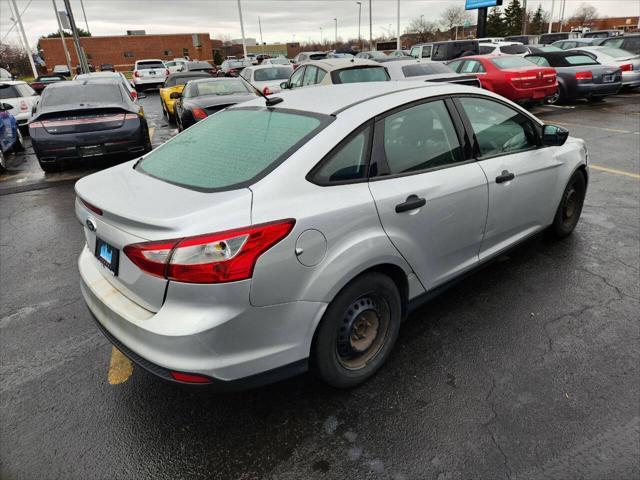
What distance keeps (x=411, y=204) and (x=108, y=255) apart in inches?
64.4

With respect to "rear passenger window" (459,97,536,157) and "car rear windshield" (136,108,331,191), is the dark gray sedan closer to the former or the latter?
"rear passenger window" (459,97,536,157)

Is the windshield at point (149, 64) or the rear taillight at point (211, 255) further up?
the rear taillight at point (211, 255)

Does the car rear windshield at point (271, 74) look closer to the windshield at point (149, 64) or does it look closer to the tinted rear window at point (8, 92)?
the tinted rear window at point (8, 92)

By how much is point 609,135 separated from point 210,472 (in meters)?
10.1

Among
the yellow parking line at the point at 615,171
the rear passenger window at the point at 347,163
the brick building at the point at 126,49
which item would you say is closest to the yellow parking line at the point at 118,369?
the rear passenger window at the point at 347,163

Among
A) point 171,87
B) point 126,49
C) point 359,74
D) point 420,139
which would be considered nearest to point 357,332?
point 420,139

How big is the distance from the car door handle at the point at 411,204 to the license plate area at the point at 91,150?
6360 millimetres

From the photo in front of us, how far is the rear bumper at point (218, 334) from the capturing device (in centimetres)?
196

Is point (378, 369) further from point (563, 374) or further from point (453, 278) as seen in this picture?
point (563, 374)

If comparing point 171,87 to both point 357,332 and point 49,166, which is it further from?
point 357,332

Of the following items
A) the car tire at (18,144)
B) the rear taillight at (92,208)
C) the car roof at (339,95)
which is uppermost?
the car roof at (339,95)

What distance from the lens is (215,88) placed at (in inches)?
406

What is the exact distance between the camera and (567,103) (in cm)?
1425

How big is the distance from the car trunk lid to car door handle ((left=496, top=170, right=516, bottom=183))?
1902 millimetres
